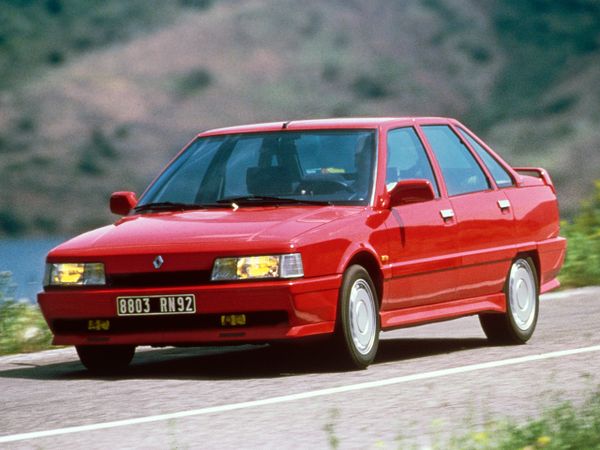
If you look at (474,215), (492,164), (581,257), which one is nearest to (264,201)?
(474,215)

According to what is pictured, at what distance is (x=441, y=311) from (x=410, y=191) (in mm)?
941

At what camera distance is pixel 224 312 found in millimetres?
9484

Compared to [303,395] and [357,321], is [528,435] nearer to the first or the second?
[303,395]

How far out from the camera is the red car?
31.2 ft

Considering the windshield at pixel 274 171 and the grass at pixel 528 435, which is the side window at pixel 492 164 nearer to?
the windshield at pixel 274 171

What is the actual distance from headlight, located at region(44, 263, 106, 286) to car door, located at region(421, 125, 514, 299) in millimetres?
2555

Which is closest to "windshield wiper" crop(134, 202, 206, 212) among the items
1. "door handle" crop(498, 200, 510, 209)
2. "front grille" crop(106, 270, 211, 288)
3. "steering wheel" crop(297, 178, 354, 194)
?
"steering wheel" crop(297, 178, 354, 194)

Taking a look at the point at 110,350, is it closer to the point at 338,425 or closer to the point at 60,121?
the point at 338,425

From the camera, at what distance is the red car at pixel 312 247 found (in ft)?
31.2

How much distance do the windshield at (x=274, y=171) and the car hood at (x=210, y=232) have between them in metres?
0.24

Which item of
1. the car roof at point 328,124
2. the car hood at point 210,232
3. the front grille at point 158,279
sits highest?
the car roof at point 328,124

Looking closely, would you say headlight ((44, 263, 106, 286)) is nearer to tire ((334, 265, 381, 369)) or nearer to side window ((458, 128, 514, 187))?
tire ((334, 265, 381, 369))

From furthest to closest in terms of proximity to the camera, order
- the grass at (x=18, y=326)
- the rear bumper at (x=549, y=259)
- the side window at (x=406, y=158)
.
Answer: the grass at (x=18, y=326), the rear bumper at (x=549, y=259), the side window at (x=406, y=158)

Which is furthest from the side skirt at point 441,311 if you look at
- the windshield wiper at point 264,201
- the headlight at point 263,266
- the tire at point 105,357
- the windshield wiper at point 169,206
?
the tire at point 105,357
